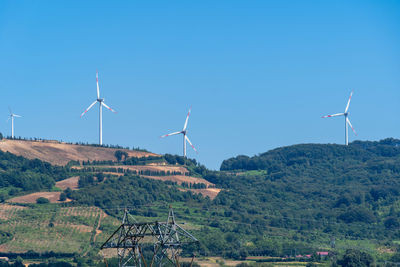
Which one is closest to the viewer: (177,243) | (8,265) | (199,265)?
(177,243)

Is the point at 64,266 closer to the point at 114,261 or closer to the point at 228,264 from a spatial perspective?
the point at 114,261

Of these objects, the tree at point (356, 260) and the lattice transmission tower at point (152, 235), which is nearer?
the lattice transmission tower at point (152, 235)

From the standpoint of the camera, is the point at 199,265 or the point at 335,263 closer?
the point at 199,265

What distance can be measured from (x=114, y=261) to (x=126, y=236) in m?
92.6

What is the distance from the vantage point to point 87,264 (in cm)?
19825

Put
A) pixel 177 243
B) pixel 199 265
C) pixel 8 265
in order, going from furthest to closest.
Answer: pixel 8 265 → pixel 199 265 → pixel 177 243

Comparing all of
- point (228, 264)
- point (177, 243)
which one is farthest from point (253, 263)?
point (177, 243)

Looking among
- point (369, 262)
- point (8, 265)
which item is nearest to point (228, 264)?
point (369, 262)

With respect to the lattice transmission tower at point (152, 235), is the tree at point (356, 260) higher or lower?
lower

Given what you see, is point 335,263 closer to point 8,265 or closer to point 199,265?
point 199,265

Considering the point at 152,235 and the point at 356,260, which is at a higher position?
the point at 152,235

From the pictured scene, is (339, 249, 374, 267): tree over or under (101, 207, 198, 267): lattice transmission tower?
under

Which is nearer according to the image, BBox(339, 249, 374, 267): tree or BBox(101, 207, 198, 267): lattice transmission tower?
BBox(101, 207, 198, 267): lattice transmission tower

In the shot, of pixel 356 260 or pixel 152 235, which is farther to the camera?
pixel 356 260
